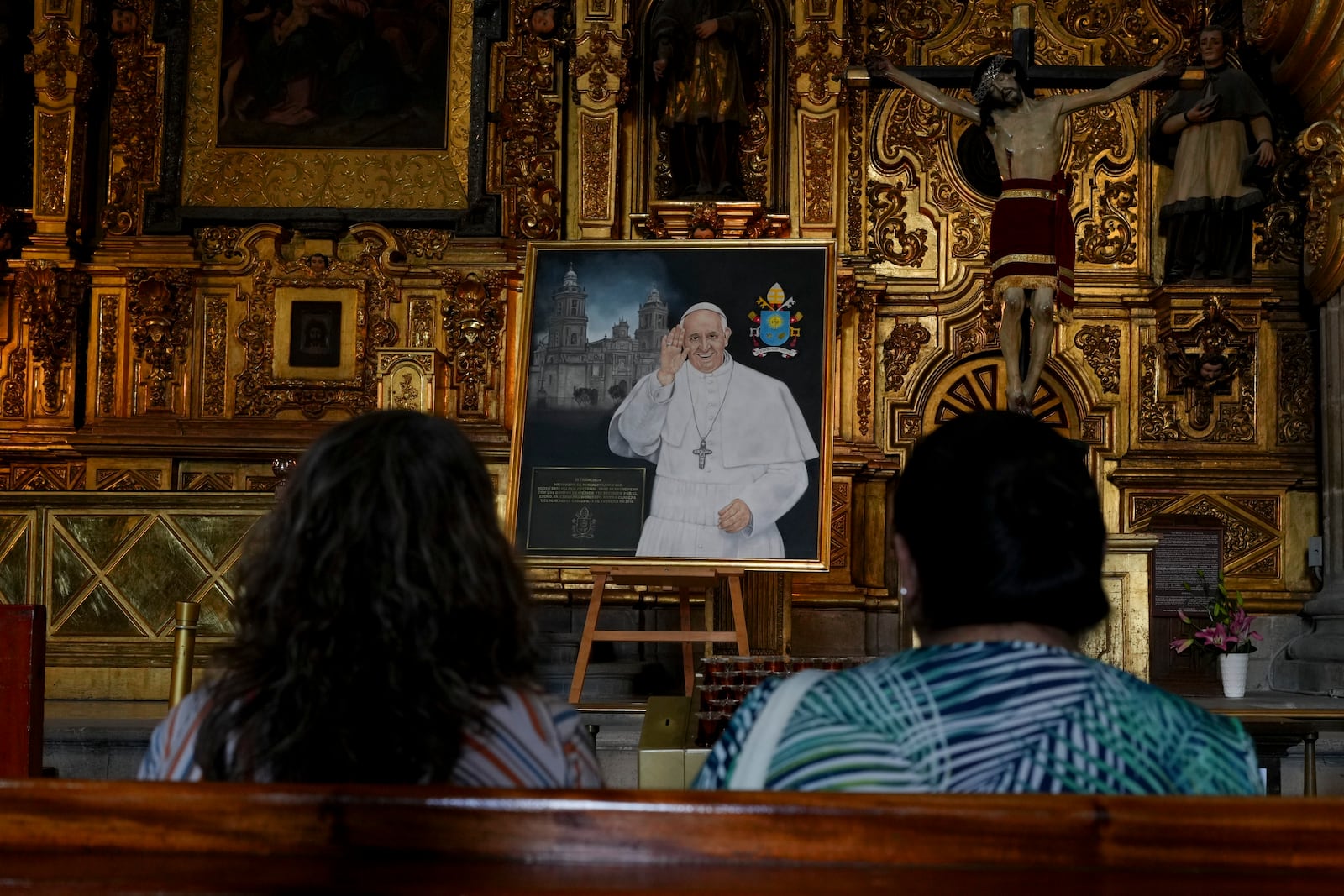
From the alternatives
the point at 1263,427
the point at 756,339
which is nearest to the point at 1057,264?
the point at 756,339

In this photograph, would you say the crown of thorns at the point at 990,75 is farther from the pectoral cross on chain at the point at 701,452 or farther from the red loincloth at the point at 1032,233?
the pectoral cross on chain at the point at 701,452

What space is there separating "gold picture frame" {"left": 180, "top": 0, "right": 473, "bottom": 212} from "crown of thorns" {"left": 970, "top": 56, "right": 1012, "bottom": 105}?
3.36 metres

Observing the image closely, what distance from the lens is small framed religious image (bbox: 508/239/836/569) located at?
5.97 metres

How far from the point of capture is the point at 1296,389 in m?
8.68

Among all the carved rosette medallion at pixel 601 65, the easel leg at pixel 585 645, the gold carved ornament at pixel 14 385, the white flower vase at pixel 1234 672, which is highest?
the carved rosette medallion at pixel 601 65

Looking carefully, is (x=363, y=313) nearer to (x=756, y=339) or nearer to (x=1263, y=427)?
(x=756, y=339)

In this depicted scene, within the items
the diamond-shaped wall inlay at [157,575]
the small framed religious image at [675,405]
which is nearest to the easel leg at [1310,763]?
the small framed religious image at [675,405]

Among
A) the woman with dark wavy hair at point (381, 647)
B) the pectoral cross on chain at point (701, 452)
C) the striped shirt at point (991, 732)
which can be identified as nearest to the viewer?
the striped shirt at point (991, 732)

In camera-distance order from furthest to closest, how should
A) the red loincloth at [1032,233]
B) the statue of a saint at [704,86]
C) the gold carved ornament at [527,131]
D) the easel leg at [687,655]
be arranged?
the gold carved ornament at [527,131], the statue of a saint at [704,86], the red loincloth at [1032,233], the easel leg at [687,655]

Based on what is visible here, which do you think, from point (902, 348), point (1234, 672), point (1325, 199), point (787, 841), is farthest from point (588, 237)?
point (787, 841)

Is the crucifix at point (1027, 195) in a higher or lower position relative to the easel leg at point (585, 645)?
higher

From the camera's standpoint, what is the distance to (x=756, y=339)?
6.39 metres

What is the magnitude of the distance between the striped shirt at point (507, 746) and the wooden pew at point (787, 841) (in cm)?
34

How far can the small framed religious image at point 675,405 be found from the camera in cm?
597
